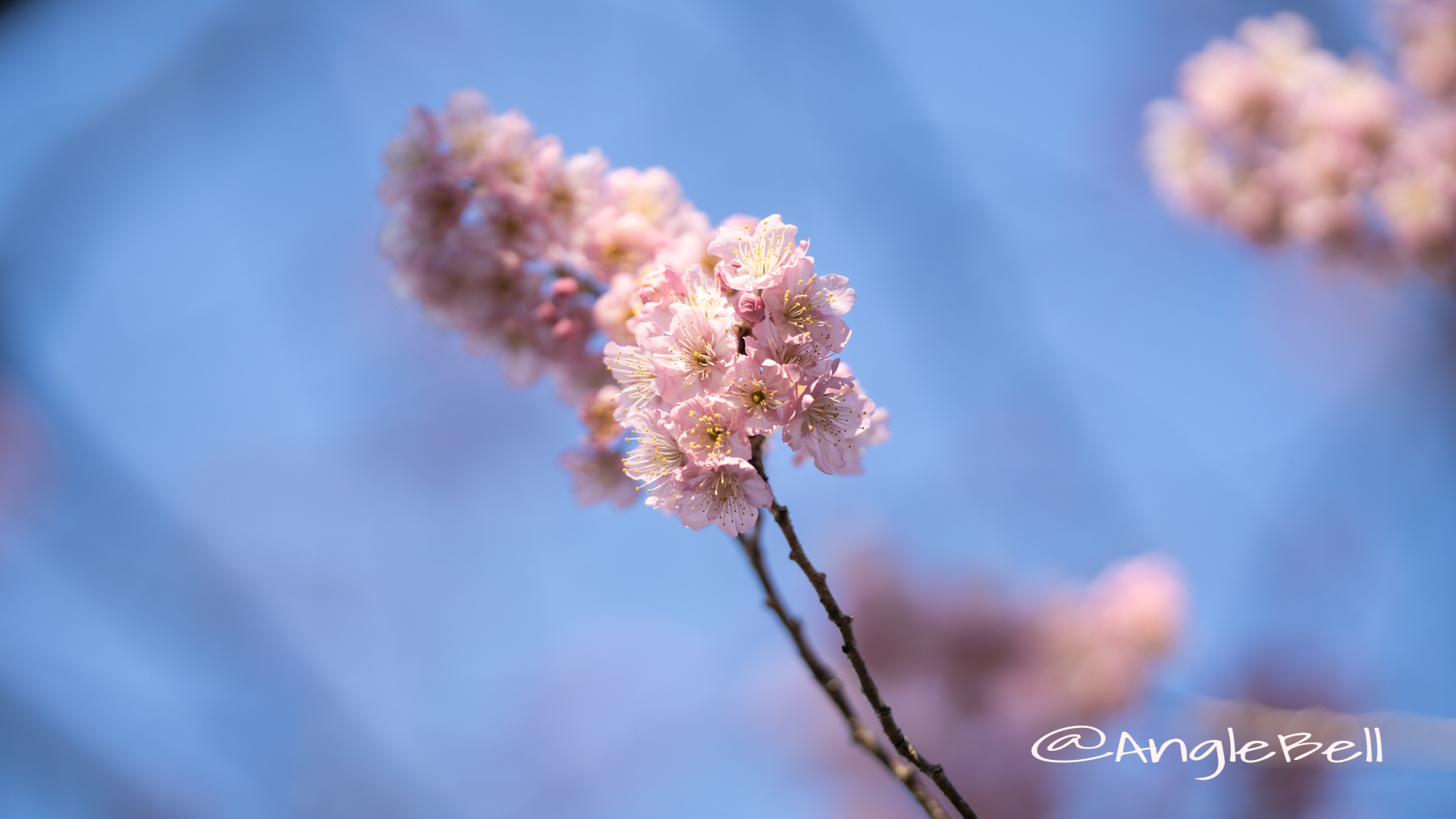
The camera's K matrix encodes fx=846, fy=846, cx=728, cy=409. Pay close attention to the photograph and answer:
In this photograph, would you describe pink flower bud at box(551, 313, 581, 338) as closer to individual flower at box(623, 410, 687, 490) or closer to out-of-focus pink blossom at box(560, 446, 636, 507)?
out-of-focus pink blossom at box(560, 446, 636, 507)

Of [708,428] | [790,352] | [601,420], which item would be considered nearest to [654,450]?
[708,428]

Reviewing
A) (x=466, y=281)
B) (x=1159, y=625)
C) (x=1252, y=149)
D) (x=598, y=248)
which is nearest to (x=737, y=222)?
(x=598, y=248)

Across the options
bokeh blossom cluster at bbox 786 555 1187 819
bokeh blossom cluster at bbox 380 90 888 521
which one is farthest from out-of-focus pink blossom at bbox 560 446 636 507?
bokeh blossom cluster at bbox 786 555 1187 819

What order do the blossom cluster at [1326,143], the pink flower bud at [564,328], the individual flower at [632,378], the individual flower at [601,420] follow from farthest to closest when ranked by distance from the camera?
the blossom cluster at [1326,143] → the pink flower bud at [564,328] → the individual flower at [601,420] → the individual flower at [632,378]

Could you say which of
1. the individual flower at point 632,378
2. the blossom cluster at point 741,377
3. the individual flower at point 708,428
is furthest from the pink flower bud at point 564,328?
the individual flower at point 708,428

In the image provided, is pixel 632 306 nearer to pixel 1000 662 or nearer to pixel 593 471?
pixel 593 471

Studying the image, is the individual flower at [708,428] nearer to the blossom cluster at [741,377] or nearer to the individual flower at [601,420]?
the blossom cluster at [741,377]
